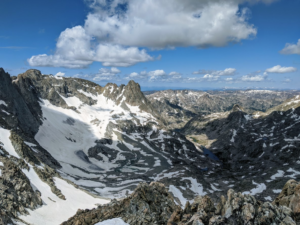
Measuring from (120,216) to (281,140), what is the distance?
19771 centimetres

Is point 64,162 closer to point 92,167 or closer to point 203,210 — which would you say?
point 92,167

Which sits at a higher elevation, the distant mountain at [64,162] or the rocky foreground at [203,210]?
the rocky foreground at [203,210]

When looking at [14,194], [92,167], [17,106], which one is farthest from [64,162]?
[14,194]

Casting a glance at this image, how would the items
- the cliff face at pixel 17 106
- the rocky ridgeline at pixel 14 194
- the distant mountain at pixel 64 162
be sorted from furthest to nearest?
the cliff face at pixel 17 106, the distant mountain at pixel 64 162, the rocky ridgeline at pixel 14 194

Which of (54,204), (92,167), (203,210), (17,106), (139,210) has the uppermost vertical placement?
(17,106)

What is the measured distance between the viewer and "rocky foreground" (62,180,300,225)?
20391 millimetres

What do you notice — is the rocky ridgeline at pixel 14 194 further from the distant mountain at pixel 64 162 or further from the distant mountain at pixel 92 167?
the distant mountain at pixel 92 167

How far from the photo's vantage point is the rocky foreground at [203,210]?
2039cm

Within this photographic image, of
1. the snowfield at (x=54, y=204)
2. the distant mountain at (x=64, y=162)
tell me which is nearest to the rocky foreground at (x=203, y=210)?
the snowfield at (x=54, y=204)

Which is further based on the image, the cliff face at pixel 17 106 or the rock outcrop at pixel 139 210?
the cliff face at pixel 17 106

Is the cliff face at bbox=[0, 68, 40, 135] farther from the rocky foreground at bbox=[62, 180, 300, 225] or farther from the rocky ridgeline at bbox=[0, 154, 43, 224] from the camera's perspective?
the rocky foreground at bbox=[62, 180, 300, 225]

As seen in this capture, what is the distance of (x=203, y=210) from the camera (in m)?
22.4

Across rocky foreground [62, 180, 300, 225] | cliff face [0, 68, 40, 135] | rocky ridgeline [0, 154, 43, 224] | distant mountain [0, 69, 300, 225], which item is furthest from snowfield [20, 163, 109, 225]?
cliff face [0, 68, 40, 135]

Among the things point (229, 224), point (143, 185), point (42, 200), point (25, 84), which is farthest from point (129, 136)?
point (229, 224)
